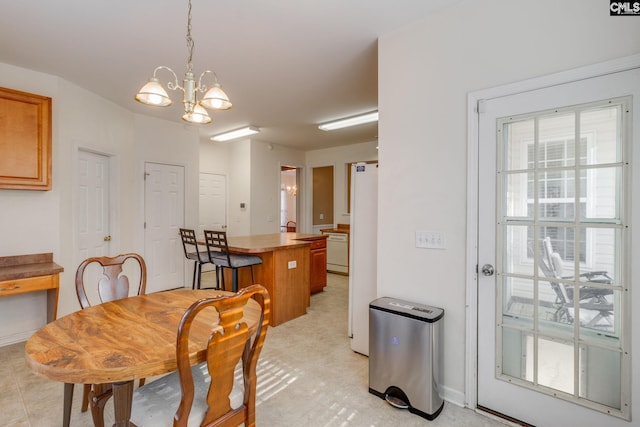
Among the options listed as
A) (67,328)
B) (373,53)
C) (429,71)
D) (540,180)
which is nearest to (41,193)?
(67,328)

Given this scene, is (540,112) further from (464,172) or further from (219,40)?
(219,40)

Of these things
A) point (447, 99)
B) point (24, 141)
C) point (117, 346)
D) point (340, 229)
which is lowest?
point (117, 346)

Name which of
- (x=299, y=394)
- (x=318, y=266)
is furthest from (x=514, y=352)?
(x=318, y=266)

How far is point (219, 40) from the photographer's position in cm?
255

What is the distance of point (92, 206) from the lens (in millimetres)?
3840

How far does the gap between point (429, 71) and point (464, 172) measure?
2.58 ft

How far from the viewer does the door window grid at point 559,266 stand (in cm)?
162

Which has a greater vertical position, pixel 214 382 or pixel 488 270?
pixel 488 270

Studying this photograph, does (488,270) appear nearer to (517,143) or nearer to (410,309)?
(410,309)

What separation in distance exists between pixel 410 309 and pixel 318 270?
2.73 meters

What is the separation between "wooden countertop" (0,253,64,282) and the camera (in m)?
2.61

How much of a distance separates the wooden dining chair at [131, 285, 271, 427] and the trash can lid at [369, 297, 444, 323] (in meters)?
1.01

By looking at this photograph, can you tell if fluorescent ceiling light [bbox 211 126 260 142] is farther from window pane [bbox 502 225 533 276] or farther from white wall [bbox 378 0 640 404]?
window pane [bbox 502 225 533 276]

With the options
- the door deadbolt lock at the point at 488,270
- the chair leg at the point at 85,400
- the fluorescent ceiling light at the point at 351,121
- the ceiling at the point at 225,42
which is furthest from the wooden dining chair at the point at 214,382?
the fluorescent ceiling light at the point at 351,121
